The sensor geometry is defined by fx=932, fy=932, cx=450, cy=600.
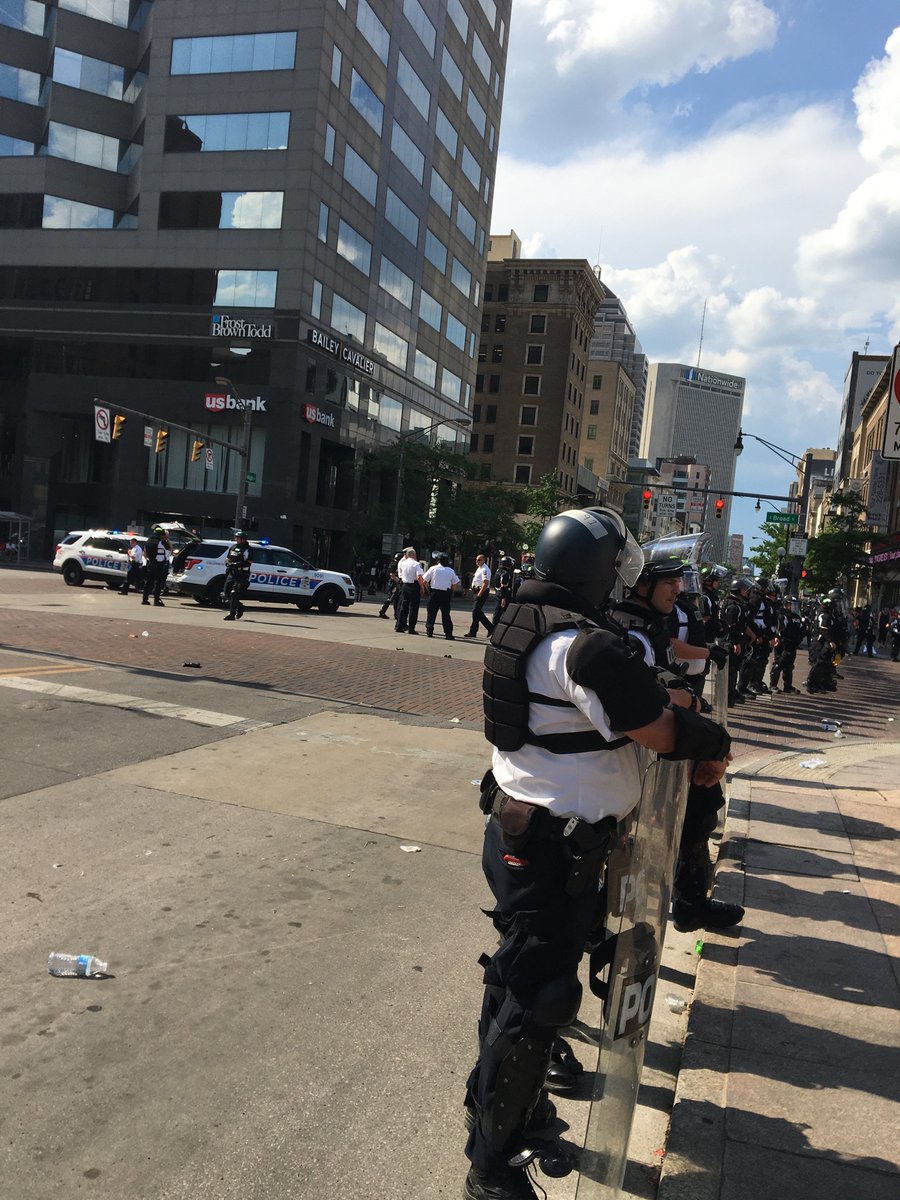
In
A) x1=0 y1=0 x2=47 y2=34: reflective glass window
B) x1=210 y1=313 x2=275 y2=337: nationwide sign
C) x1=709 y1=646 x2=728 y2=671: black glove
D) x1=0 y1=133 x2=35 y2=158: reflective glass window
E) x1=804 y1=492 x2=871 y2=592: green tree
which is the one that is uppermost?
x1=0 y1=0 x2=47 y2=34: reflective glass window

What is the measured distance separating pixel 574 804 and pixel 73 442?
2036 inches

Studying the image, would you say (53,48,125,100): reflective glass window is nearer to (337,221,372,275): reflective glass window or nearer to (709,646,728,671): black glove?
(337,221,372,275): reflective glass window

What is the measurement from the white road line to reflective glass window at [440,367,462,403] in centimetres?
5434

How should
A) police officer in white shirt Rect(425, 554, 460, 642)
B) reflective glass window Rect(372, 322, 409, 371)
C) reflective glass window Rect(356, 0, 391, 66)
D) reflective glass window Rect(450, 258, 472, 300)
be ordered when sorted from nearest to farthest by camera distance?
police officer in white shirt Rect(425, 554, 460, 642) → reflective glass window Rect(356, 0, 391, 66) → reflective glass window Rect(372, 322, 409, 371) → reflective glass window Rect(450, 258, 472, 300)

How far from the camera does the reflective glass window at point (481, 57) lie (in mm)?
61672

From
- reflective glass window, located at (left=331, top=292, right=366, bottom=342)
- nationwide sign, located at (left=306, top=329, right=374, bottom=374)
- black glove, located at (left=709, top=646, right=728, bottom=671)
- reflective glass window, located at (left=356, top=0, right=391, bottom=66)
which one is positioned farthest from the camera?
reflective glass window, located at (left=331, top=292, right=366, bottom=342)

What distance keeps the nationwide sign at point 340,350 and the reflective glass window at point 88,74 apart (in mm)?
16891

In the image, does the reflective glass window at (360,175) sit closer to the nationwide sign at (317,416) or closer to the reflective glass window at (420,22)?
the reflective glass window at (420,22)

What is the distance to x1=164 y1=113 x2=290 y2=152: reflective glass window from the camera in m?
42.7

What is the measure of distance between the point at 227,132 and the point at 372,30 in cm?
988

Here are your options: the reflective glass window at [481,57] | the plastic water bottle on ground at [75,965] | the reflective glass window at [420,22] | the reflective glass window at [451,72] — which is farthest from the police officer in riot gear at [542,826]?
the reflective glass window at [481,57]

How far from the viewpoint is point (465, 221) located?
63500 mm

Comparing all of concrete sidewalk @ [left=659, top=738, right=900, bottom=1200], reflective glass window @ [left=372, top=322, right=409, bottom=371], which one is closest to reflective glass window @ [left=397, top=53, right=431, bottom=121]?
reflective glass window @ [left=372, top=322, right=409, bottom=371]

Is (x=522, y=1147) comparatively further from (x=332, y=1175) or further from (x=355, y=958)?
(x=355, y=958)
